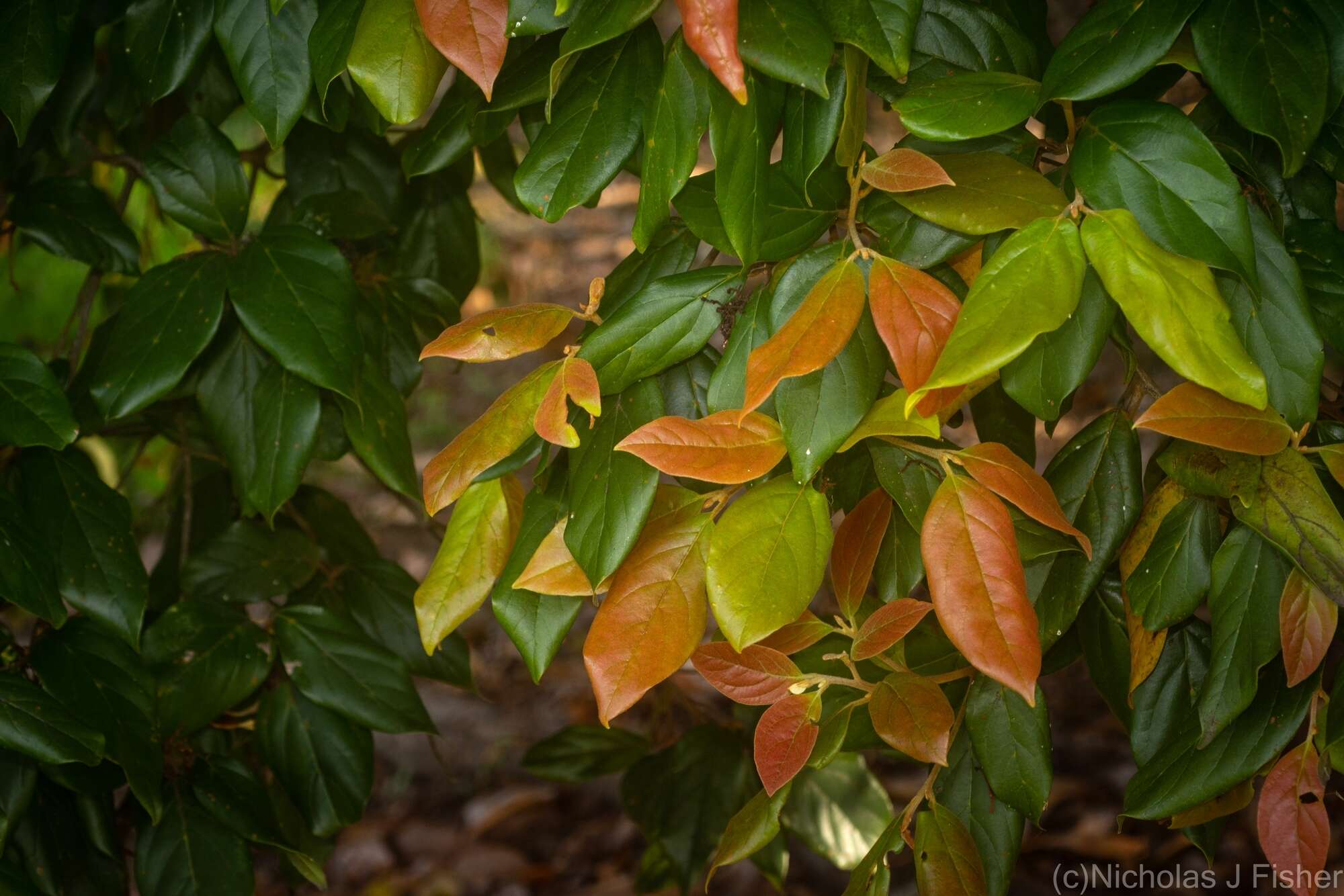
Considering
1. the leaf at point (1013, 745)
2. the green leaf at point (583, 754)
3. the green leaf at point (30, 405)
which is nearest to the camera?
the leaf at point (1013, 745)

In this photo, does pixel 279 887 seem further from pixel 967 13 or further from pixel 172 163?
pixel 967 13

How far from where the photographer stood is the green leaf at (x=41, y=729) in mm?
835

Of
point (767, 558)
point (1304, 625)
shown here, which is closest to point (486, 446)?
point (767, 558)

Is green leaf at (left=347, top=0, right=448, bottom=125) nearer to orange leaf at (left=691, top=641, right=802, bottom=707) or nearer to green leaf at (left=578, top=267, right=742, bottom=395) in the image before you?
green leaf at (left=578, top=267, right=742, bottom=395)

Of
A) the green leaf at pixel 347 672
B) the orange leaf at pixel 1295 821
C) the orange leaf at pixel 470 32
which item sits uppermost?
the orange leaf at pixel 470 32

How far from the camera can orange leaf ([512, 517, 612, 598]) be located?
2.32 ft

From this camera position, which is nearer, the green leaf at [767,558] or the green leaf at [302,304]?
the green leaf at [767,558]

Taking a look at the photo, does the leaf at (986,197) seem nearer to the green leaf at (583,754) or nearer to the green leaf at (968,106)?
the green leaf at (968,106)

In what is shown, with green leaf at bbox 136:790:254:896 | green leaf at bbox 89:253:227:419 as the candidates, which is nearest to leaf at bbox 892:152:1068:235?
green leaf at bbox 89:253:227:419

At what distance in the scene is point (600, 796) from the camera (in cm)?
192

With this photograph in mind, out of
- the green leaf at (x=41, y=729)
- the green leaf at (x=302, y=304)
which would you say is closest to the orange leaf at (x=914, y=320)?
the green leaf at (x=302, y=304)

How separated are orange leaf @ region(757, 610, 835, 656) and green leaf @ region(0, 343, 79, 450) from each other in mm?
579

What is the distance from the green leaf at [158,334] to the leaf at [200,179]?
5 centimetres

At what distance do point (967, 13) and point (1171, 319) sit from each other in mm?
279
